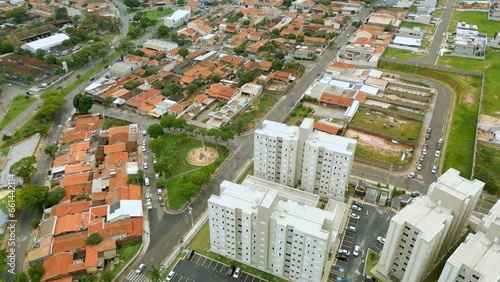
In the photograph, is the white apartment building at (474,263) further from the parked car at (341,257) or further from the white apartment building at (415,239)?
the parked car at (341,257)

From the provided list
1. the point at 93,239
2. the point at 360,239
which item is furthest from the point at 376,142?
the point at 93,239

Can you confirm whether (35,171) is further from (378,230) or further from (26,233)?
(378,230)

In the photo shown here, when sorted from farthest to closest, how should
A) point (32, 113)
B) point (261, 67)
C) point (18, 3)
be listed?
point (18, 3) → point (261, 67) → point (32, 113)

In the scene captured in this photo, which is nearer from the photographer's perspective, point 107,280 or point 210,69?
point 107,280

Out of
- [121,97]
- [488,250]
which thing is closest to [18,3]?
[121,97]

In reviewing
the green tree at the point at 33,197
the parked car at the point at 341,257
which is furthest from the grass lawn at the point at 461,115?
the green tree at the point at 33,197

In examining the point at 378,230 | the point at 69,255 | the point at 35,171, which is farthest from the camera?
the point at 35,171

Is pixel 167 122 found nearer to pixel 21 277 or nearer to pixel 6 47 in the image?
pixel 21 277
